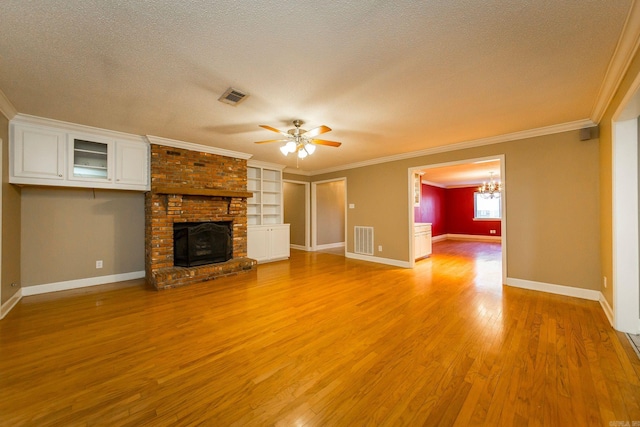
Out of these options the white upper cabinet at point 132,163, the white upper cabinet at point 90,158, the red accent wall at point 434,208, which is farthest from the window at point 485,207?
the white upper cabinet at point 90,158

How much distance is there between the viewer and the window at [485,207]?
9.95 meters

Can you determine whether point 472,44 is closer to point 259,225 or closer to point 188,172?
point 188,172

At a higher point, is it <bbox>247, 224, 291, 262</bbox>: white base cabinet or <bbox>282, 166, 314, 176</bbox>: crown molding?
<bbox>282, 166, 314, 176</bbox>: crown molding

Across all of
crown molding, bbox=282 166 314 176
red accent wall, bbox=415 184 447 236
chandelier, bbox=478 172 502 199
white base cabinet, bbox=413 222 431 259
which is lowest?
white base cabinet, bbox=413 222 431 259

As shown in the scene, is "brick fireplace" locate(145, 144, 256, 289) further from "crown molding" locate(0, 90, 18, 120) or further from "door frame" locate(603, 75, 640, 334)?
"door frame" locate(603, 75, 640, 334)

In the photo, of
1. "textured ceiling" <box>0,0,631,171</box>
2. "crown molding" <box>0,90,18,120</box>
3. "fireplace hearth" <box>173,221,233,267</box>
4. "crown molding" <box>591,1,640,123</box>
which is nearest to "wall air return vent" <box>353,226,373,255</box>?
"fireplace hearth" <box>173,221,233,267</box>

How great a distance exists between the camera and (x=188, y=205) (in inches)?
181

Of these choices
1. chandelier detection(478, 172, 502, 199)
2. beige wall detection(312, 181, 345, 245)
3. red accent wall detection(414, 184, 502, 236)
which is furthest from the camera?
red accent wall detection(414, 184, 502, 236)

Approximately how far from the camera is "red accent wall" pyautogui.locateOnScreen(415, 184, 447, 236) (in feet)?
30.9

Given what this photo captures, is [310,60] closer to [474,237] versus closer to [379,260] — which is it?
[379,260]

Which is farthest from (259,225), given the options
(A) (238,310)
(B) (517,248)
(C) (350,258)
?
(B) (517,248)

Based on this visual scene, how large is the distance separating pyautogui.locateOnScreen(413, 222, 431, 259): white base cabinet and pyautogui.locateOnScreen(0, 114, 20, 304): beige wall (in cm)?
690

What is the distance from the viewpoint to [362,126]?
3.69 metres

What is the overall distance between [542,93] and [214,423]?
416 cm
